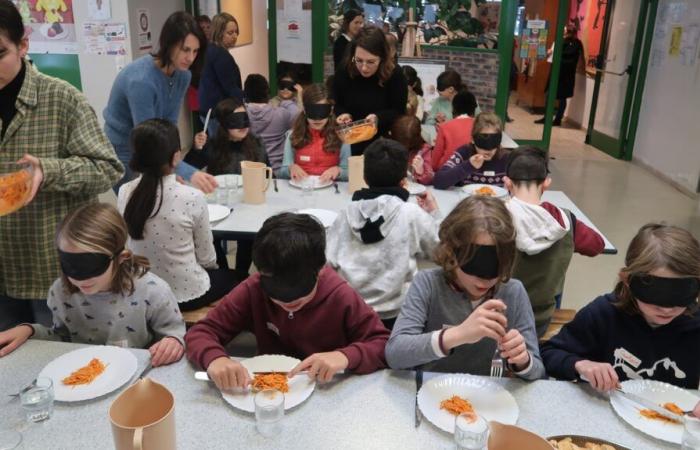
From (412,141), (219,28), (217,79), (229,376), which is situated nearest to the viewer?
(229,376)

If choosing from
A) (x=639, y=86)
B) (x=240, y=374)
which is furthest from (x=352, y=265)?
(x=639, y=86)

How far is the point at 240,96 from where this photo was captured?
4875 millimetres

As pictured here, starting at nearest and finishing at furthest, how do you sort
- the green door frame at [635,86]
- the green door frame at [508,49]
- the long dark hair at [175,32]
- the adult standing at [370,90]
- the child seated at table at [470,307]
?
1. the child seated at table at [470,307]
2. the long dark hair at [175,32]
3. the adult standing at [370,90]
4. the green door frame at [508,49]
5. the green door frame at [635,86]

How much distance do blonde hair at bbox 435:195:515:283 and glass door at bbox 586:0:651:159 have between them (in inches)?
252

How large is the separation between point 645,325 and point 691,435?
17.5 inches

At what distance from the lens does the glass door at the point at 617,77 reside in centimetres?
696

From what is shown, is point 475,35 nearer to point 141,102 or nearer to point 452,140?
point 452,140

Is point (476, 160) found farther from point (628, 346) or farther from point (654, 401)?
point (654, 401)

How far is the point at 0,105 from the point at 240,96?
3251 millimetres

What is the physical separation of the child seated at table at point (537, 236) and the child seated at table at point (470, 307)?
0.55 meters

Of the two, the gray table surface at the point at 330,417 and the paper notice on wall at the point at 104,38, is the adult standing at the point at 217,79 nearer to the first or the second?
the paper notice on wall at the point at 104,38

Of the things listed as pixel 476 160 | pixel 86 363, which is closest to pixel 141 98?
pixel 86 363

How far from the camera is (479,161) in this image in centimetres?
312

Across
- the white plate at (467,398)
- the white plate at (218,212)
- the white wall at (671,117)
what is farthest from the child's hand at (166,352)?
the white wall at (671,117)
